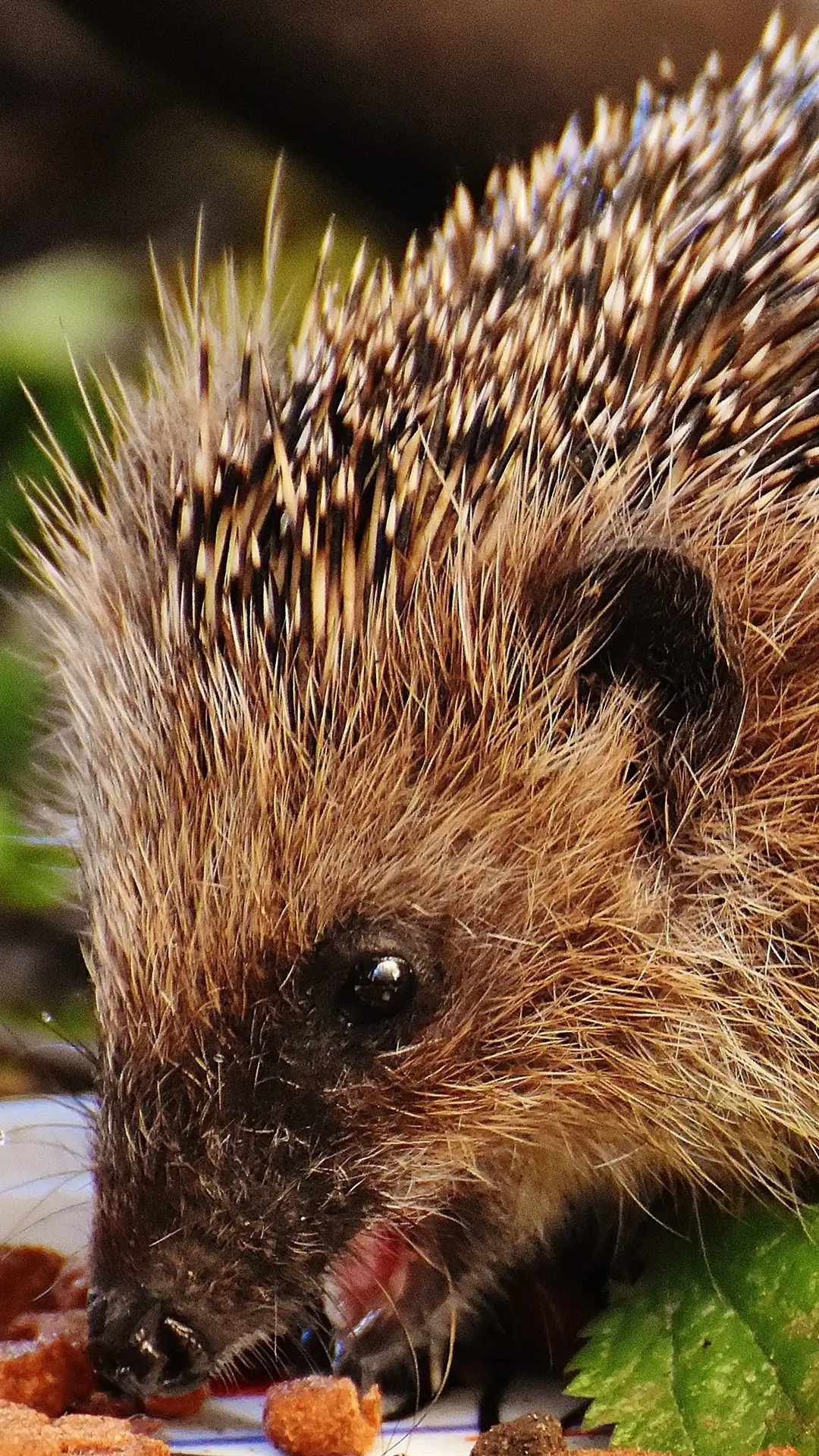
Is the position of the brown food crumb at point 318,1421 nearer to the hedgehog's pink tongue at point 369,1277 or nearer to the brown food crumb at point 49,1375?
the hedgehog's pink tongue at point 369,1277

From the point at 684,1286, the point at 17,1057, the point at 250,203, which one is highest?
the point at 250,203

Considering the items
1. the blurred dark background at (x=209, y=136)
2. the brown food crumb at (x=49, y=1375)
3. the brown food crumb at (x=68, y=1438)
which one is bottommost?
the brown food crumb at (x=49, y=1375)

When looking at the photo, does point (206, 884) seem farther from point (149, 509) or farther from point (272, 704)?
point (149, 509)

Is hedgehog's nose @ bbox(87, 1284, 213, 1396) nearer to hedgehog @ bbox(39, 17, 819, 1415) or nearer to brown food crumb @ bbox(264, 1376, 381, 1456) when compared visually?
hedgehog @ bbox(39, 17, 819, 1415)

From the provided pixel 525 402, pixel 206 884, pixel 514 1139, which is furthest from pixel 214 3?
pixel 514 1139

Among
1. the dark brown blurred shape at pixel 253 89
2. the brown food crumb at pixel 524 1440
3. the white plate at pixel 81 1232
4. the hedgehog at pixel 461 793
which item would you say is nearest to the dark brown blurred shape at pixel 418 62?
the dark brown blurred shape at pixel 253 89

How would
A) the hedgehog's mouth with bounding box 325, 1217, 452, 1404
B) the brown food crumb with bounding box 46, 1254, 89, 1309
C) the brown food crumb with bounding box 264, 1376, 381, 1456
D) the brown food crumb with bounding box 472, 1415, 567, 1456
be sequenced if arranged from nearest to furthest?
1. the brown food crumb with bounding box 472, 1415, 567, 1456
2. the brown food crumb with bounding box 264, 1376, 381, 1456
3. the hedgehog's mouth with bounding box 325, 1217, 452, 1404
4. the brown food crumb with bounding box 46, 1254, 89, 1309

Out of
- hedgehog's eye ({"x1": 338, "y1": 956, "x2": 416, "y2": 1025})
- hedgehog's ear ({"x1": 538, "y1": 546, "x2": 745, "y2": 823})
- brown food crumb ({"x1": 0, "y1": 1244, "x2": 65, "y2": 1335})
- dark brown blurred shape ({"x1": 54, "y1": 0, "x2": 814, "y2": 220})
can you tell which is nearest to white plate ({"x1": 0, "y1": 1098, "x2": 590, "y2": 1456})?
brown food crumb ({"x1": 0, "y1": 1244, "x2": 65, "y2": 1335})
